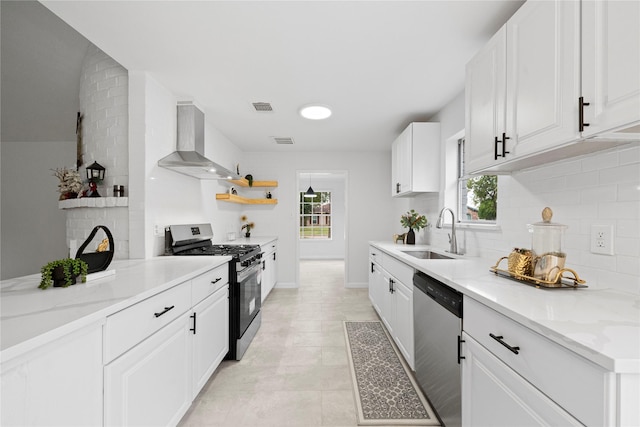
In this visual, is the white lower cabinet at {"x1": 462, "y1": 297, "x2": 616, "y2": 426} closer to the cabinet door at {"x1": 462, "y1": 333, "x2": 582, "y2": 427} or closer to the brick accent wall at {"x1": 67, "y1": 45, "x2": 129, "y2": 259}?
the cabinet door at {"x1": 462, "y1": 333, "x2": 582, "y2": 427}

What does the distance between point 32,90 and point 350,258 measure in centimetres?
493

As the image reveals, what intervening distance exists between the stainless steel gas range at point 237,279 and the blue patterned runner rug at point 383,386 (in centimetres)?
101

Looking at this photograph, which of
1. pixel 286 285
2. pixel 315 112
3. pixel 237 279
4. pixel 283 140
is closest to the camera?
pixel 237 279

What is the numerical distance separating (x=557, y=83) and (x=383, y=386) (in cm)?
216

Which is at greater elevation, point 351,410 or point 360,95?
point 360,95

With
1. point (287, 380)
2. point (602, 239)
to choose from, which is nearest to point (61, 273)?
point (287, 380)

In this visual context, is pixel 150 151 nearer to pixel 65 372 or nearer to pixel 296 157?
pixel 65 372

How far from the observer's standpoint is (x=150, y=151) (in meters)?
2.42

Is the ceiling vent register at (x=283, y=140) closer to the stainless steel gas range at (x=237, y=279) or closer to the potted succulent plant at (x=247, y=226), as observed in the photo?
the potted succulent plant at (x=247, y=226)

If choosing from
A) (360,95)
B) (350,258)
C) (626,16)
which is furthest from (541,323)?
(350,258)

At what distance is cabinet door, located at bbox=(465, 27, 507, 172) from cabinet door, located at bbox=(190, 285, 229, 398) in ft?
6.81

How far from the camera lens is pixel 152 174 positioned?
2.44m

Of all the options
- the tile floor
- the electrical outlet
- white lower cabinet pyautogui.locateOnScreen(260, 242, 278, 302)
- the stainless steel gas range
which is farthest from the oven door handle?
the electrical outlet

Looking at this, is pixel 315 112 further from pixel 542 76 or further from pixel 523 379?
pixel 523 379
